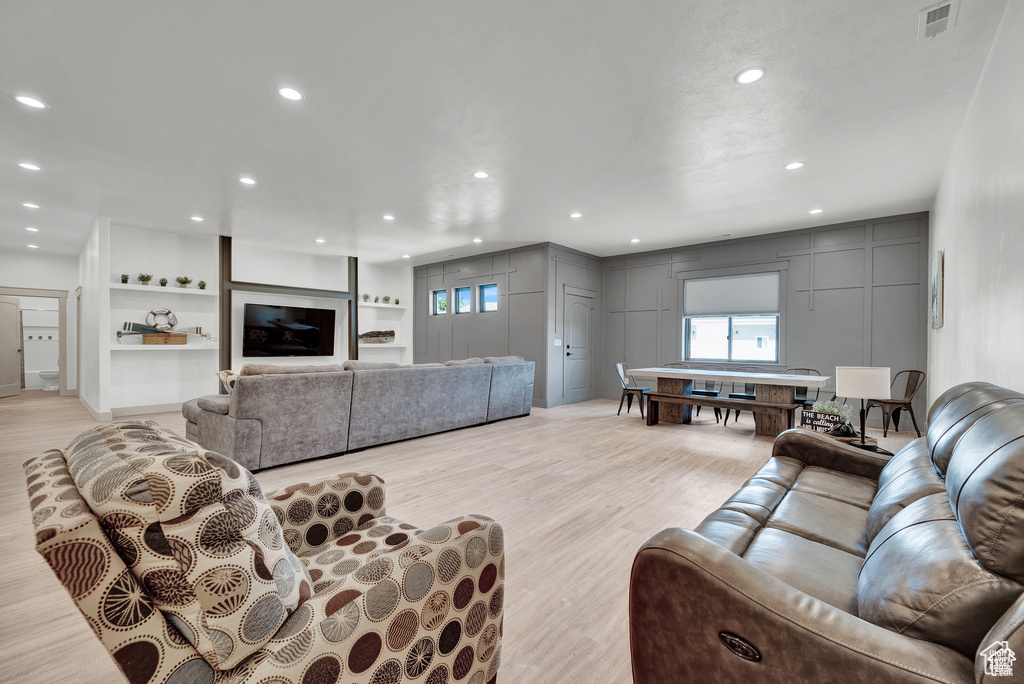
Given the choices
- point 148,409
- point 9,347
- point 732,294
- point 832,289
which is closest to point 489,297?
point 732,294

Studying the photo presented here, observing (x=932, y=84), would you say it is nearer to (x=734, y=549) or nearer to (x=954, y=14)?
(x=954, y=14)

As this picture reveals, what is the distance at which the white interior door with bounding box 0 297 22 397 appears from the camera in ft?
25.7

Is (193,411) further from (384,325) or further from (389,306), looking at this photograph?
(384,325)

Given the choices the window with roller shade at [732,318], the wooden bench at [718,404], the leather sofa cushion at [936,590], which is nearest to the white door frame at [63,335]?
the wooden bench at [718,404]

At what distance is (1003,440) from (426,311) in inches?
362

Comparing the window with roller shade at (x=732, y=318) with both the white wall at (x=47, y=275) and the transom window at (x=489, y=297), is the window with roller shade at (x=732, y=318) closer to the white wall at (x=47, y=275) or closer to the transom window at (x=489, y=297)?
the transom window at (x=489, y=297)

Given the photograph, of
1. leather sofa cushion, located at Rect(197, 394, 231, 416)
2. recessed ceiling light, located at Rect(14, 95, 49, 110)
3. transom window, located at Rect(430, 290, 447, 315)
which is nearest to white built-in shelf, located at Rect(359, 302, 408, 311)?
transom window, located at Rect(430, 290, 447, 315)

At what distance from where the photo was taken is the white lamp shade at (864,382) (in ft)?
9.28

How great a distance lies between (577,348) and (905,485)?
6.53 m

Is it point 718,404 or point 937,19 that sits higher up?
point 937,19

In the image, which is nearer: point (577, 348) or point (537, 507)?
point (537, 507)

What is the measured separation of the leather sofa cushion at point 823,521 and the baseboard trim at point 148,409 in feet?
25.9

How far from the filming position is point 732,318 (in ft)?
22.9

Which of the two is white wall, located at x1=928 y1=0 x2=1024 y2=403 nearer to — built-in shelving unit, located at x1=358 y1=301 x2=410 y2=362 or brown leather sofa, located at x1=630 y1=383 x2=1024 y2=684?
brown leather sofa, located at x1=630 y1=383 x2=1024 y2=684
